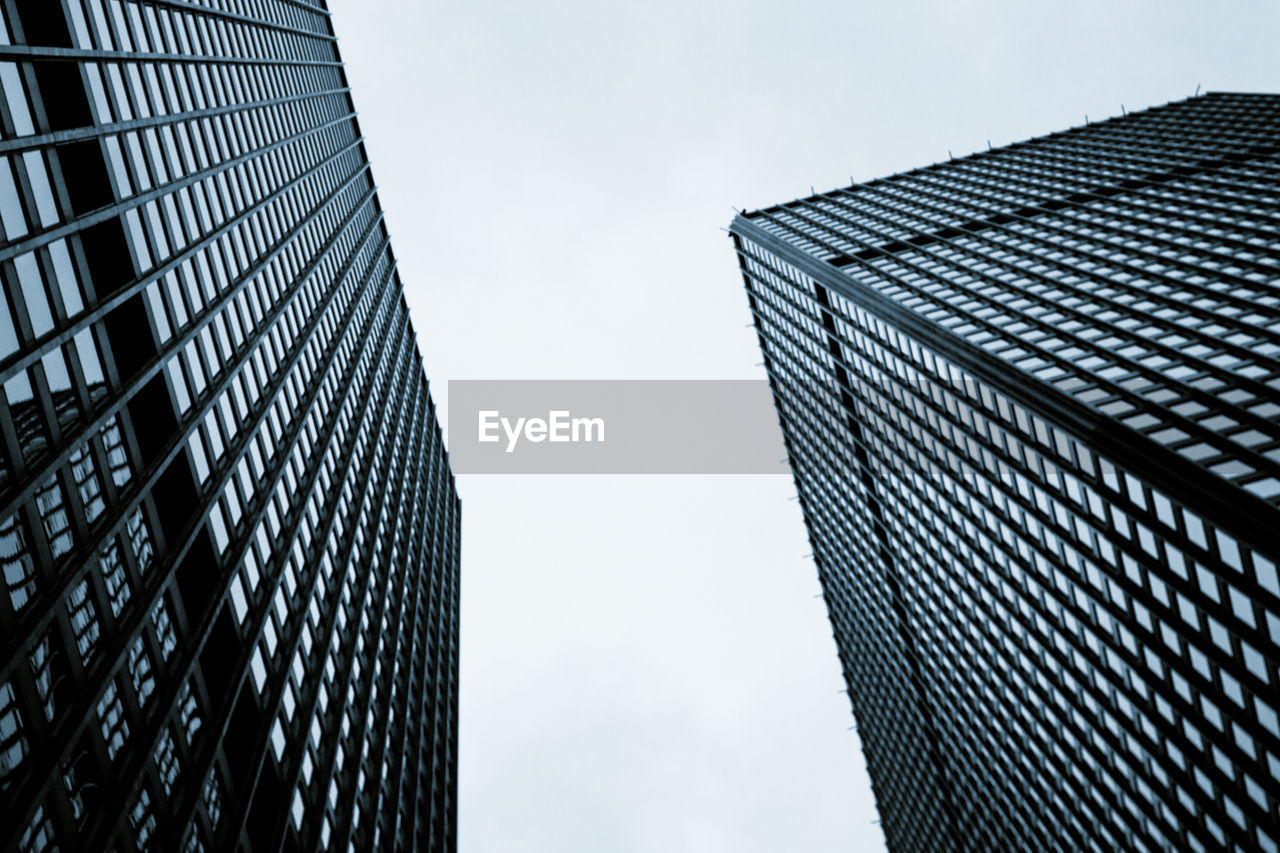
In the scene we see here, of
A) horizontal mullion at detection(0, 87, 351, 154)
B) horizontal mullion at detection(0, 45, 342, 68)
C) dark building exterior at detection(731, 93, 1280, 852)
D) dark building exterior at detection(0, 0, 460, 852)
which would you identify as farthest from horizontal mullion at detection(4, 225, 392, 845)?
dark building exterior at detection(731, 93, 1280, 852)

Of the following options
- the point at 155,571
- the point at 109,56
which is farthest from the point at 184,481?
the point at 109,56

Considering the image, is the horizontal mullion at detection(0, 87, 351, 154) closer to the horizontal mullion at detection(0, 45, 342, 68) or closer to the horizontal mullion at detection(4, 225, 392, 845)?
the horizontal mullion at detection(0, 45, 342, 68)

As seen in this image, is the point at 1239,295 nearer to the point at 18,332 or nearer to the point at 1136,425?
the point at 1136,425

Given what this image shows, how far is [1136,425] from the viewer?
42.9m

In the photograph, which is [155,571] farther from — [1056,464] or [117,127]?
[1056,464]

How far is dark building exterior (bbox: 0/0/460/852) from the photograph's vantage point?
26.3 m

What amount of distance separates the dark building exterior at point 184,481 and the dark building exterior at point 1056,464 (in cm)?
3641

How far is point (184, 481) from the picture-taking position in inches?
1476

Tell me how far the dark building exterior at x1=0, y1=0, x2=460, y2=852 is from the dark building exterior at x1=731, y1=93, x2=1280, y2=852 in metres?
36.4

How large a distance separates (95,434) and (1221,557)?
3929cm

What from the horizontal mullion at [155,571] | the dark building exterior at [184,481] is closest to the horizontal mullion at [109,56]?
the dark building exterior at [184,481]

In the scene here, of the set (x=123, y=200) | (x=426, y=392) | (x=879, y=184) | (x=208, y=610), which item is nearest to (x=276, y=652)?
(x=208, y=610)

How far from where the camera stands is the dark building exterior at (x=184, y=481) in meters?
26.3

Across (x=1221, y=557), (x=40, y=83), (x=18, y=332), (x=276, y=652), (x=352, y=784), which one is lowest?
(x=352, y=784)
